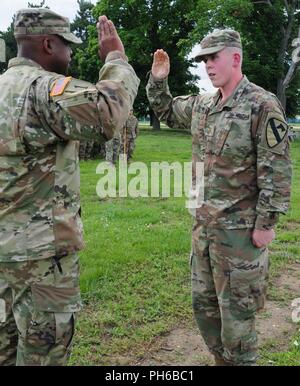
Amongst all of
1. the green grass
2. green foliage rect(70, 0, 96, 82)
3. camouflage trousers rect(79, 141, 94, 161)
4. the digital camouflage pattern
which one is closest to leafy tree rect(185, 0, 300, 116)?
green foliage rect(70, 0, 96, 82)

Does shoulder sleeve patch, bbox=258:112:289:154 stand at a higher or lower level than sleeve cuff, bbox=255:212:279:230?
higher

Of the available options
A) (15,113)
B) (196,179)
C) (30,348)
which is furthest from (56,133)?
(196,179)

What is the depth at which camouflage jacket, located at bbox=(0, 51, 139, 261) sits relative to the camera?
7.52 feet

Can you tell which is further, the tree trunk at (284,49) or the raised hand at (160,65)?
the tree trunk at (284,49)

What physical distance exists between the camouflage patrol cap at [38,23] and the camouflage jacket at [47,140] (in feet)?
0.50

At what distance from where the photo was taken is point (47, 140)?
2385mm

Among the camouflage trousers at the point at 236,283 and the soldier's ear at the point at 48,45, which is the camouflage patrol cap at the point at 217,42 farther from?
the camouflage trousers at the point at 236,283

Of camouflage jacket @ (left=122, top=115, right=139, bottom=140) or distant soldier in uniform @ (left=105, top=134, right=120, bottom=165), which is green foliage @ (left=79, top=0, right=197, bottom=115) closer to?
camouflage jacket @ (left=122, top=115, right=139, bottom=140)

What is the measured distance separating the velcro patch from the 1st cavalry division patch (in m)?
1.29

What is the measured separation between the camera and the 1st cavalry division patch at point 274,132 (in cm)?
299

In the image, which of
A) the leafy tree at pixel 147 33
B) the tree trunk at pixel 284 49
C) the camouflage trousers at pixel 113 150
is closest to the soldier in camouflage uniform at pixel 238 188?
the camouflage trousers at pixel 113 150

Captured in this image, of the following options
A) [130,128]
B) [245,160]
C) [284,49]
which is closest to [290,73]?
[284,49]

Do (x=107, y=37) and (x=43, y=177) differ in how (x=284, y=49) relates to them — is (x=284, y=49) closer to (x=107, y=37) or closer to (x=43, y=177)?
(x=107, y=37)

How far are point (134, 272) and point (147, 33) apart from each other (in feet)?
113
